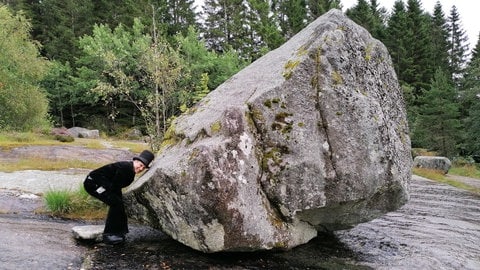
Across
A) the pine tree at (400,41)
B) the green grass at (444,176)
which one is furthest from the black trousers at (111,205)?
the pine tree at (400,41)

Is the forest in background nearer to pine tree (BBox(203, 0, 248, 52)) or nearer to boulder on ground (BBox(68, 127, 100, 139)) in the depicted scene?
pine tree (BBox(203, 0, 248, 52))

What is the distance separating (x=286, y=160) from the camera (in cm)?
828

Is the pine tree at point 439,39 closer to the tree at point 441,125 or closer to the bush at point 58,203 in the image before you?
the tree at point 441,125

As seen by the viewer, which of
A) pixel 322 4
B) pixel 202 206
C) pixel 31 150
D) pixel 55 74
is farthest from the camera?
pixel 322 4

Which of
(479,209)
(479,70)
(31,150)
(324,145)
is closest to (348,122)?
(324,145)

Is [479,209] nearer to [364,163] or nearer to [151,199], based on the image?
[364,163]

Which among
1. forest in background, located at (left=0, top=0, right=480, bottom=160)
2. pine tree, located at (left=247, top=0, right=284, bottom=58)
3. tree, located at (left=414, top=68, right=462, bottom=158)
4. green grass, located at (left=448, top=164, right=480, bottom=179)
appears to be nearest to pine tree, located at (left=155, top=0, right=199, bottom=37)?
forest in background, located at (left=0, top=0, right=480, bottom=160)

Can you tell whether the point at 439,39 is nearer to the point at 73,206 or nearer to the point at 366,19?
the point at 366,19

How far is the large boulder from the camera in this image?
7.60 meters

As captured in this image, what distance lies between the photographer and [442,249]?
33.5 feet

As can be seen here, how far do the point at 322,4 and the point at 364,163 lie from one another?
2563 inches

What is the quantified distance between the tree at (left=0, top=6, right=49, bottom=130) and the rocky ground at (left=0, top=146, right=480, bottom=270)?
3061 cm

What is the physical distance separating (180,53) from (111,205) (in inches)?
1895

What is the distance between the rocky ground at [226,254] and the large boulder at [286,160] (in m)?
0.48
